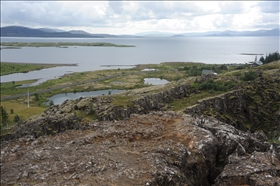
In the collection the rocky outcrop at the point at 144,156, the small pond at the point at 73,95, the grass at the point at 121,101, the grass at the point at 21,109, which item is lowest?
the grass at the point at 21,109

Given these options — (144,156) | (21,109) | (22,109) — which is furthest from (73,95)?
(144,156)

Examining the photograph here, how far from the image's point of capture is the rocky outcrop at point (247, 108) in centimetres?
3978

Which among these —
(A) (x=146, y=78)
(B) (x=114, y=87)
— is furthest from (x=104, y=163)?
(A) (x=146, y=78)

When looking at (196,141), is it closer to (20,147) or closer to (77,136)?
(77,136)

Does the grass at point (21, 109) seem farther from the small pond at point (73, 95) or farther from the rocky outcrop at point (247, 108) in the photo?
the rocky outcrop at point (247, 108)

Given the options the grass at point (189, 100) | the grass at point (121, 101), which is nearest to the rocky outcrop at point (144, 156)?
the grass at point (121, 101)

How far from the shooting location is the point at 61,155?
2028 centimetres

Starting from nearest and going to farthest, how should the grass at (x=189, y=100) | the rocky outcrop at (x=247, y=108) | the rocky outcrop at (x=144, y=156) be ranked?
1. the rocky outcrop at (x=144, y=156)
2. the rocky outcrop at (x=247, y=108)
3. the grass at (x=189, y=100)

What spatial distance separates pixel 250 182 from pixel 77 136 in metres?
15.7

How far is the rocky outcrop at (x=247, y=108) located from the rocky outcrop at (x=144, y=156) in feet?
50.9

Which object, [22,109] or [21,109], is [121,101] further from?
[21,109]

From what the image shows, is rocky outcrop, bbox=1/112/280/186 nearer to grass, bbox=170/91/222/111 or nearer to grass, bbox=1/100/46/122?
grass, bbox=170/91/222/111

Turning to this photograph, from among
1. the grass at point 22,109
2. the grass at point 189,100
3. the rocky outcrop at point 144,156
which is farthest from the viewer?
the grass at point 22,109

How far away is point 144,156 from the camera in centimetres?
1848
